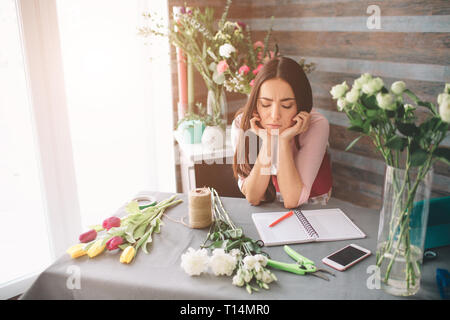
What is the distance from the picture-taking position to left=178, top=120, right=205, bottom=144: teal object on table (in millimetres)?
2117

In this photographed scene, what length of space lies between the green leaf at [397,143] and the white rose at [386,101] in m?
0.08

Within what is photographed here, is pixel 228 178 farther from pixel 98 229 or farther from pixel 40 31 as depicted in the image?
pixel 40 31

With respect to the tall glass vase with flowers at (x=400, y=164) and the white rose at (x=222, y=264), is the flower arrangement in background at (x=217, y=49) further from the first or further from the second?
the white rose at (x=222, y=264)

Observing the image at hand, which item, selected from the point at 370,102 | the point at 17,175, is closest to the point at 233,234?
the point at 370,102

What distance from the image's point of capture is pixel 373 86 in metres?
0.92

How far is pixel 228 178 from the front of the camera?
2023 mm

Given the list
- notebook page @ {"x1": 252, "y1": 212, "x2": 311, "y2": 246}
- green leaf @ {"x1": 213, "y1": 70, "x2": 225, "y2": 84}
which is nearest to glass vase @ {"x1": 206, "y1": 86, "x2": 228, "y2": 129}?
green leaf @ {"x1": 213, "y1": 70, "x2": 225, "y2": 84}

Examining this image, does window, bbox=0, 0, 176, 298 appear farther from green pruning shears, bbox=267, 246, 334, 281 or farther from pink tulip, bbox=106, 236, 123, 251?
green pruning shears, bbox=267, 246, 334, 281

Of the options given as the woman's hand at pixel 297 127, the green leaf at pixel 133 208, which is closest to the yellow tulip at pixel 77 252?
the green leaf at pixel 133 208

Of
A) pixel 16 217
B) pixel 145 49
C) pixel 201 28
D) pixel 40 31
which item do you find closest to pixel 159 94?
pixel 145 49

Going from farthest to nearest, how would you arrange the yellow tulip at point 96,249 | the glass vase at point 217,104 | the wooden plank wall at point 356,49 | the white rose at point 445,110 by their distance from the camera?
the glass vase at point 217,104
the wooden plank wall at point 356,49
the yellow tulip at point 96,249
the white rose at point 445,110

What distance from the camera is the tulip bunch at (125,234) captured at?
3.85ft

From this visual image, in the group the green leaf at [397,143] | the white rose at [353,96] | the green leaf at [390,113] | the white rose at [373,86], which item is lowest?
the green leaf at [397,143]

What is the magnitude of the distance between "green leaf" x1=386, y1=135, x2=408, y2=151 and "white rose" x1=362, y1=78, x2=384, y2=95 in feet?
0.42
